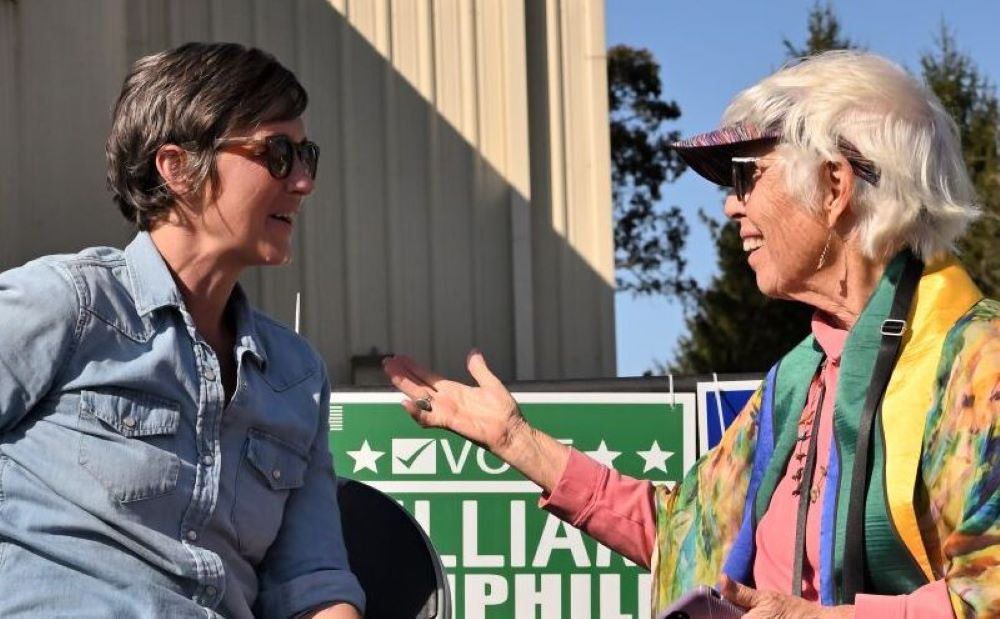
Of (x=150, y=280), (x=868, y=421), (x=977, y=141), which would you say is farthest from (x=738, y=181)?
(x=977, y=141)

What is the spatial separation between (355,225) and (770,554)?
5.14 meters

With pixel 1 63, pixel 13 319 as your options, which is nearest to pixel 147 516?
pixel 13 319

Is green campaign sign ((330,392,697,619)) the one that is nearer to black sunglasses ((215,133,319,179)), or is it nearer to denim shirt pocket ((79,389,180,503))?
black sunglasses ((215,133,319,179))

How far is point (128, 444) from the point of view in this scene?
8.14 ft

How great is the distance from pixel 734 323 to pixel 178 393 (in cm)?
2437

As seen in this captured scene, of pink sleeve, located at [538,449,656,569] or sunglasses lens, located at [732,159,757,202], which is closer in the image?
sunglasses lens, located at [732,159,757,202]

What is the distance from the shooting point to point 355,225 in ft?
25.6

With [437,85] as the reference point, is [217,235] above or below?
below

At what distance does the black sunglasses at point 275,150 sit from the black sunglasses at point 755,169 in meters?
0.80

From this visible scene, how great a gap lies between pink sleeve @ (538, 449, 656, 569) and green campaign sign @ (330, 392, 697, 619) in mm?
1673

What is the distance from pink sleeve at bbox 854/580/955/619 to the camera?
95.7 inches

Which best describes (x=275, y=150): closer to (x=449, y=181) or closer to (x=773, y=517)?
(x=773, y=517)

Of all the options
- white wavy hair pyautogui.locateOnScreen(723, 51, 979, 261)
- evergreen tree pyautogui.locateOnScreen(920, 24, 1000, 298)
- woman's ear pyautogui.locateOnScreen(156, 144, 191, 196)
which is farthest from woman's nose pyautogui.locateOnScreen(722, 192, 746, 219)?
evergreen tree pyautogui.locateOnScreen(920, 24, 1000, 298)

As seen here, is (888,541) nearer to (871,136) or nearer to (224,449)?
(871,136)
